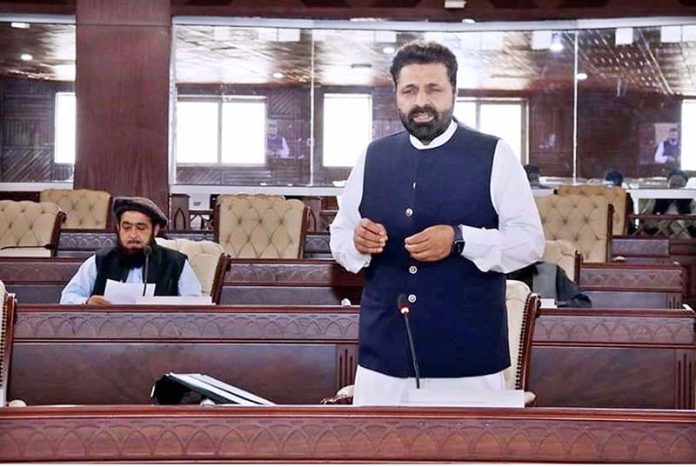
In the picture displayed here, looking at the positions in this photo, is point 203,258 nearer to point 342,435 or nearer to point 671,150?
point 342,435

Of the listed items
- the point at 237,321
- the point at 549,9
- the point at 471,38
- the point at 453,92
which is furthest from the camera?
the point at 471,38

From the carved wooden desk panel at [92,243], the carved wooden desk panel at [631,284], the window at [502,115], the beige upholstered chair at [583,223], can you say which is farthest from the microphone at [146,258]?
the window at [502,115]

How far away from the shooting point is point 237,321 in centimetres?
342

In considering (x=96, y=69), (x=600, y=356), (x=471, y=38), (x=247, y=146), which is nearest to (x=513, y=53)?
(x=471, y=38)

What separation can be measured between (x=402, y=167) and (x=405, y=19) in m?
7.90

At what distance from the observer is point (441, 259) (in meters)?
2.01

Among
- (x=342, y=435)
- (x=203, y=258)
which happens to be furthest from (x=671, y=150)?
(x=342, y=435)

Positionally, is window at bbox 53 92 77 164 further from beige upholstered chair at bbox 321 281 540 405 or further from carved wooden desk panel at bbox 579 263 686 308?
beige upholstered chair at bbox 321 281 540 405

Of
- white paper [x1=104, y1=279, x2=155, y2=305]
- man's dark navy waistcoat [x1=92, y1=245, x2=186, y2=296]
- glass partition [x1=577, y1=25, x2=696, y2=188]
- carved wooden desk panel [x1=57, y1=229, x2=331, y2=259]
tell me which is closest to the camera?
white paper [x1=104, y1=279, x2=155, y2=305]

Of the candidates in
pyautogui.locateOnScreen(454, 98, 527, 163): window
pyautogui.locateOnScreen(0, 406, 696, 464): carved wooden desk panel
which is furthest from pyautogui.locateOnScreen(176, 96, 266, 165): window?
pyautogui.locateOnScreen(0, 406, 696, 464): carved wooden desk panel

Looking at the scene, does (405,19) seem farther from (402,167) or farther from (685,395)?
(402,167)

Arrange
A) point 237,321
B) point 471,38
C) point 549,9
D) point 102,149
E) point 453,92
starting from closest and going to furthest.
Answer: point 453,92
point 237,321
point 102,149
point 549,9
point 471,38

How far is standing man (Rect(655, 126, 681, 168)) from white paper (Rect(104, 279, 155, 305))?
276 inches

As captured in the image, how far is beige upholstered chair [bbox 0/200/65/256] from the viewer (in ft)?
20.7
